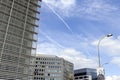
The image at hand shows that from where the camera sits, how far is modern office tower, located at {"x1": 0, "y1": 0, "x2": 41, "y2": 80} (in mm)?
81931

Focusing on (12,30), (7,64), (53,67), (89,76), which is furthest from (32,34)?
(89,76)

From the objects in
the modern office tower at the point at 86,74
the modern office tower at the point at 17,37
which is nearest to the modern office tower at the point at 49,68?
the modern office tower at the point at 86,74

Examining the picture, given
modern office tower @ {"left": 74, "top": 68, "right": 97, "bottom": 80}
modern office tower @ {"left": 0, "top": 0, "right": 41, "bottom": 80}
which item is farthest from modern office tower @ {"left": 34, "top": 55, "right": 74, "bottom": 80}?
modern office tower @ {"left": 0, "top": 0, "right": 41, "bottom": 80}

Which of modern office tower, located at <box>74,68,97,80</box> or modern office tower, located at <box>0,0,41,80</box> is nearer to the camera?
modern office tower, located at <box>0,0,41,80</box>

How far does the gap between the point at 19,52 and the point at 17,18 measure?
16265 mm

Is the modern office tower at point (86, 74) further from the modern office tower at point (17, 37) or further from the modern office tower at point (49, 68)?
the modern office tower at point (17, 37)

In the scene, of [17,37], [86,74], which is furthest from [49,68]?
[17,37]

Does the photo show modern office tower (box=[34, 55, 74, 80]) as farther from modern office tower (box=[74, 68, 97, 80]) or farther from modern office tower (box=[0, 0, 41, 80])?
modern office tower (box=[0, 0, 41, 80])

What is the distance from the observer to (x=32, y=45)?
98938mm

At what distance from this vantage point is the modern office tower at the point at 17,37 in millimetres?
81931

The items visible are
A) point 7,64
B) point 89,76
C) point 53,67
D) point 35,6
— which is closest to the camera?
point 7,64

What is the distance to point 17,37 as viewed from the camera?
297ft

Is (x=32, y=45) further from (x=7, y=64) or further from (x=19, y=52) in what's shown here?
(x=7, y=64)

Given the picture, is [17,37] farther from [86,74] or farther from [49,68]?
[86,74]
